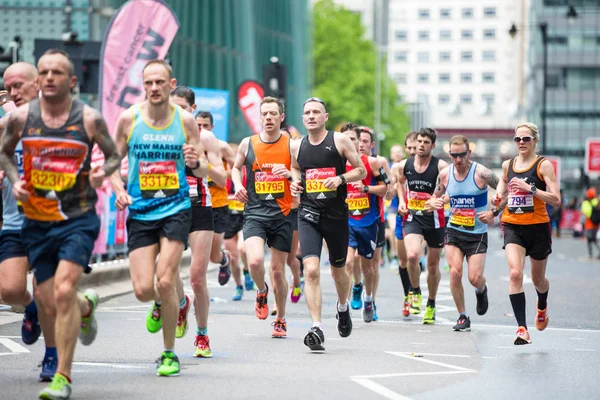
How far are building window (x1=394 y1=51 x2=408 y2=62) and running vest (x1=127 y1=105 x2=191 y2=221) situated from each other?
171122 millimetres

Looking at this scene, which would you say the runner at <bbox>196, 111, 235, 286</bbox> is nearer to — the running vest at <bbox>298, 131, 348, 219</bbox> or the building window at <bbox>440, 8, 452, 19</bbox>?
the running vest at <bbox>298, 131, 348, 219</bbox>

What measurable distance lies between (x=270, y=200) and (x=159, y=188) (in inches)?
127

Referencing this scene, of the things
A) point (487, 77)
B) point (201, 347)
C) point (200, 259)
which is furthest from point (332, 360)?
point (487, 77)

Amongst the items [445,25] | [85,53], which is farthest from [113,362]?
[445,25]

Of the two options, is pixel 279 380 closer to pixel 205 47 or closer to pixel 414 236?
pixel 414 236

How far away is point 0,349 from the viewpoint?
10.3 meters

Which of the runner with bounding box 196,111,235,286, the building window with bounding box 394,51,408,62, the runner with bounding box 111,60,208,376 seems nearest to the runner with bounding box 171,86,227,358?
the runner with bounding box 111,60,208,376

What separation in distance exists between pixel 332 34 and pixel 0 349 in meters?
68.8

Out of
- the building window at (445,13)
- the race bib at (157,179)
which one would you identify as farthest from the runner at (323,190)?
the building window at (445,13)

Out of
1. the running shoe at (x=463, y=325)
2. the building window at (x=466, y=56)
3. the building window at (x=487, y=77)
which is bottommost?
the running shoe at (x=463, y=325)

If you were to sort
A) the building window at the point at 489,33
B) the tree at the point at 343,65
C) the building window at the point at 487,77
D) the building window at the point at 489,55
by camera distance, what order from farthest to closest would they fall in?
the building window at the point at 489,55 → the building window at the point at 489,33 → the building window at the point at 487,77 → the tree at the point at 343,65

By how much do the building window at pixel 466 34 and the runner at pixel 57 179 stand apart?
17115cm

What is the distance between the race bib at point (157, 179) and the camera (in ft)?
28.7

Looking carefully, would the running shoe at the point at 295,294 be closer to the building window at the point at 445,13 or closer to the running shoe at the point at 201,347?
the running shoe at the point at 201,347
